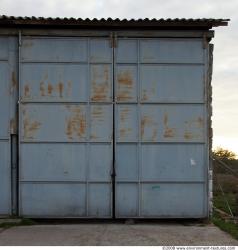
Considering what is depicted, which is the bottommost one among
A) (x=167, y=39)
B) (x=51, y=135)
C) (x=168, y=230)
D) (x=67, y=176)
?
(x=168, y=230)

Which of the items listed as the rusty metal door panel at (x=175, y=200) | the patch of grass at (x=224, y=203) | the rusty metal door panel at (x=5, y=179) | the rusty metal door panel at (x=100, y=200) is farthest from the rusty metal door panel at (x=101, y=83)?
the patch of grass at (x=224, y=203)

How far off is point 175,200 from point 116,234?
7.73 ft

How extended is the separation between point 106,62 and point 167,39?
165cm

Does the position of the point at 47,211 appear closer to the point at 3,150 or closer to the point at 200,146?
the point at 3,150

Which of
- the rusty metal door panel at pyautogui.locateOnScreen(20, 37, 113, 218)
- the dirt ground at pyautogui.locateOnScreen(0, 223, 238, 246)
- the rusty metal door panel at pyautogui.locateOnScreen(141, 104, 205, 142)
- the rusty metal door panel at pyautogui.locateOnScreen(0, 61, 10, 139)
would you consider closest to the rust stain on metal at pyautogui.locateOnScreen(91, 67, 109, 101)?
the rusty metal door panel at pyautogui.locateOnScreen(20, 37, 113, 218)

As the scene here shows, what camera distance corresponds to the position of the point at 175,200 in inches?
531

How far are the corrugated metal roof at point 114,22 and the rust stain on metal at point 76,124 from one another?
2146 mm

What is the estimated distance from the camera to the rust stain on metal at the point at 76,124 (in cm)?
1349

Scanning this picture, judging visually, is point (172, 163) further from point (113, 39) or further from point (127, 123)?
point (113, 39)

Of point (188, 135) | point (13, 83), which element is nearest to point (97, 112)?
point (13, 83)

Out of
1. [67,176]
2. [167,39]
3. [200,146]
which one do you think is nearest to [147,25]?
[167,39]

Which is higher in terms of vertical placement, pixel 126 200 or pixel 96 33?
pixel 96 33

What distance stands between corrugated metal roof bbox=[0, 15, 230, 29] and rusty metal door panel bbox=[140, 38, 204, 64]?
417 millimetres

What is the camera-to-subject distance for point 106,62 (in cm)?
1357
